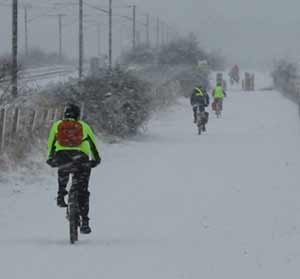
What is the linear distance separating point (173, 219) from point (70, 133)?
9.80 feet

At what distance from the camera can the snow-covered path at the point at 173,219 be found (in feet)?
34.4

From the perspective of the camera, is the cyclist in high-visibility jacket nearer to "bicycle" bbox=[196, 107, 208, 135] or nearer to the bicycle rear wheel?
the bicycle rear wheel

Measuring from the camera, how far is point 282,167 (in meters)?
21.2

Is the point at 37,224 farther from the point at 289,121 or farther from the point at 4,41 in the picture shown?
the point at 4,41

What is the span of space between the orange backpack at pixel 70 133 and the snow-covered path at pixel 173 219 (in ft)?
4.00

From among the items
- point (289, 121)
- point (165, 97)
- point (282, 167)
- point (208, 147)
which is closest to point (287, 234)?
point (282, 167)

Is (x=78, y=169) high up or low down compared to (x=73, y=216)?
up

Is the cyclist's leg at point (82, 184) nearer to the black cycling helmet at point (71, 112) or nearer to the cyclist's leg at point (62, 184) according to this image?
the cyclist's leg at point (62, 184)

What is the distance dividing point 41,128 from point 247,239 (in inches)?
425

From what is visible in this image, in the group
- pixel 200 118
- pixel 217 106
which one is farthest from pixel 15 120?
pixel 217 106

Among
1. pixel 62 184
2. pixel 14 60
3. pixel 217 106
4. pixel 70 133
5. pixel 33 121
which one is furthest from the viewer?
pixel 217 106

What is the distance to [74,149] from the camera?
1203 centimetres

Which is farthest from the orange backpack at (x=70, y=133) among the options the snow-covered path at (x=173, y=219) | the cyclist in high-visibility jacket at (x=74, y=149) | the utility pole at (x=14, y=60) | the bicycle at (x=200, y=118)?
the bicycle at (x=200, y=118)

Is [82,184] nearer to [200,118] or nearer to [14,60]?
[14,60]
